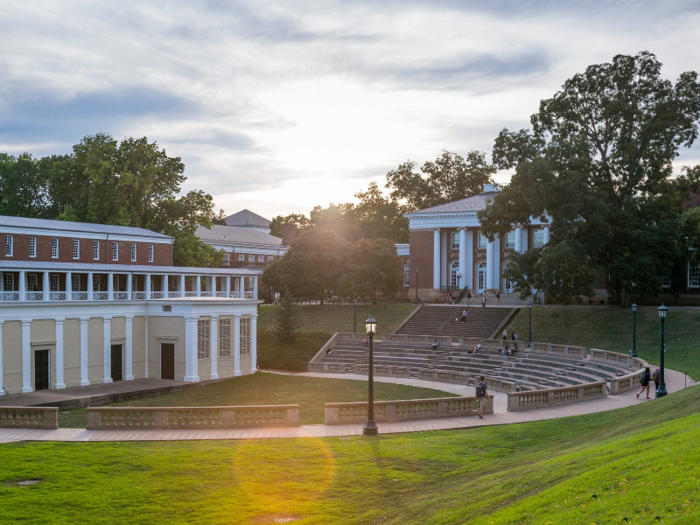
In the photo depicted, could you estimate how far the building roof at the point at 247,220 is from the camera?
154988 mm

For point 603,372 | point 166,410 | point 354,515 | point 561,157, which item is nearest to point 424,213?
point 561,157

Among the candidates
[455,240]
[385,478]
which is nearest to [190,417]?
[385,478]

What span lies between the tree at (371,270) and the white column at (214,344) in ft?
91.4

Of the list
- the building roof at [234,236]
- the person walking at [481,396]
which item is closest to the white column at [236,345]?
the person walking at [481,396]

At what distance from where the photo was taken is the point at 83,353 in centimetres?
4731

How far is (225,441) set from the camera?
75.5 ft

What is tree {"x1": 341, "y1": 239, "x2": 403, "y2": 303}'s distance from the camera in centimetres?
7794

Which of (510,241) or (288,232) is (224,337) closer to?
(510,241)

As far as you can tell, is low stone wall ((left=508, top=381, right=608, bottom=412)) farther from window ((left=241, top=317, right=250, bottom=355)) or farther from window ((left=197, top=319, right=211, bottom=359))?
window ((left=241, top=317, right=250, bottom=355))

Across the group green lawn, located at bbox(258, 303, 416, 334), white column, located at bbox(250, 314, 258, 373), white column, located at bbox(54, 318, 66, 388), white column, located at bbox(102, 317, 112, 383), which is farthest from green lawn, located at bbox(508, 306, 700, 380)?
white column, located at bbox(54, 318, 66, 388)

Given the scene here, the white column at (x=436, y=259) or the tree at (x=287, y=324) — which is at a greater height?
the white column at (x=436, y=259)

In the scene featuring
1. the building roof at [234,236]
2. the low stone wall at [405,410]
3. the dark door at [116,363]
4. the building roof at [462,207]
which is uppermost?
the building roof at [462,207]

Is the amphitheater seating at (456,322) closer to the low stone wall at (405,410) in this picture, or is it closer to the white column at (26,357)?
the white column at (26,357)

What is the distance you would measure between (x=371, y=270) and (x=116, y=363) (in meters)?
34.6
